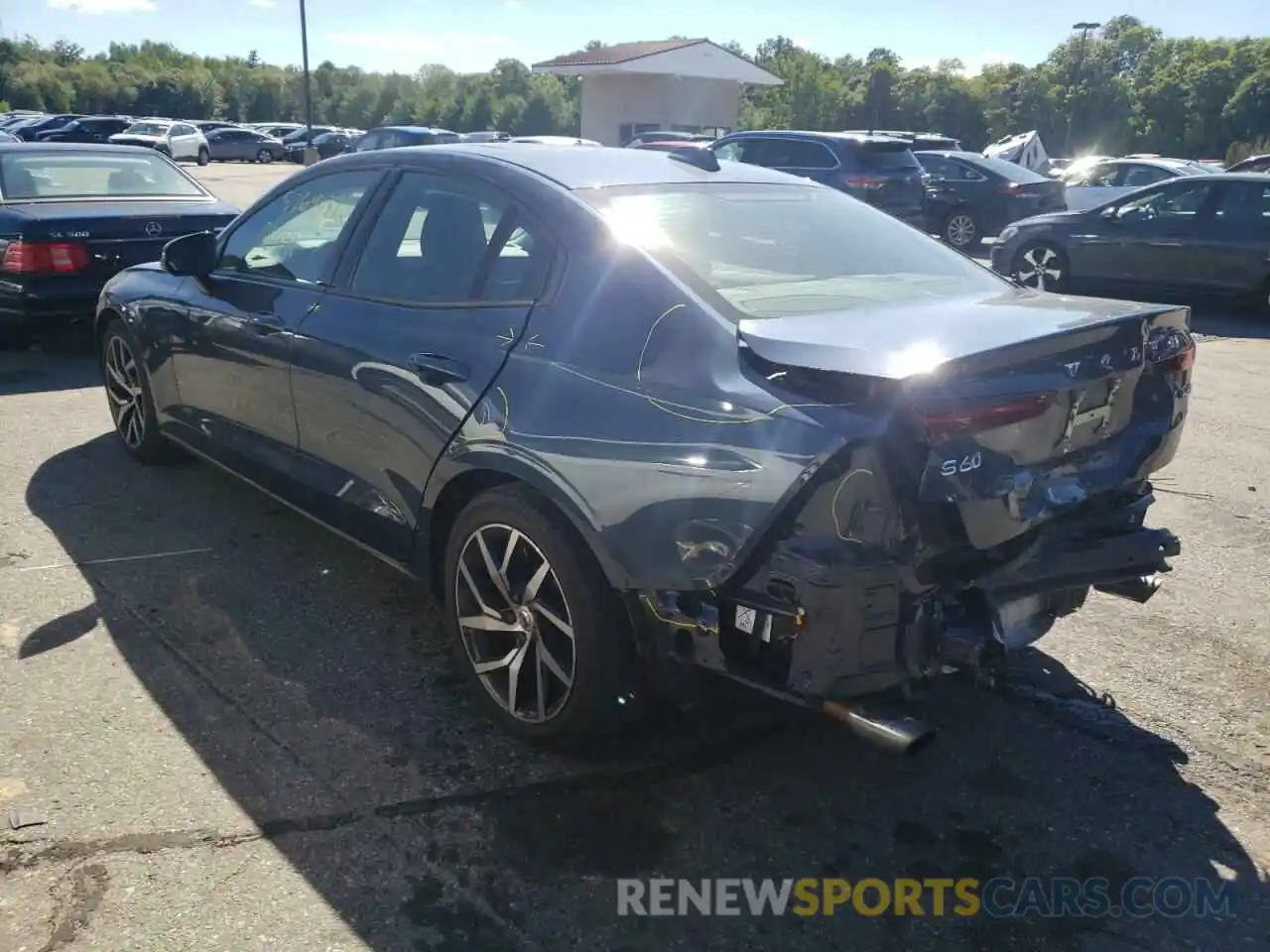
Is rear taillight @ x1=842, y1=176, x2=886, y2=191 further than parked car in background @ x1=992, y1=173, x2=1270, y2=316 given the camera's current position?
Yes

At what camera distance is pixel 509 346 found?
3.10 meters

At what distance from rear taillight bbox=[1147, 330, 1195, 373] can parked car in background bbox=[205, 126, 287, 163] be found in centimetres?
4979

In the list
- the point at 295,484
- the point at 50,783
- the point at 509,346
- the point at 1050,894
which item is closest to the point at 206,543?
the point at 295,484

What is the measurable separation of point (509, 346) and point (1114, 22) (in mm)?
98278

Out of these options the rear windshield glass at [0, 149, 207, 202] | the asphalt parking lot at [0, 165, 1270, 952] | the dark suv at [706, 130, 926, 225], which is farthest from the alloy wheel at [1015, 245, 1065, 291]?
the rear windshield glass at [0, 149, 207, 202]

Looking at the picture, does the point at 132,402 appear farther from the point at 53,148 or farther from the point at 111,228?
the point at 53,148

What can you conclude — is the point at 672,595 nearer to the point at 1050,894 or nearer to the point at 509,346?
the point at 509,346

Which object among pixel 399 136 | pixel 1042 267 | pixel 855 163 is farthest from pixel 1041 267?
pixel 399 136

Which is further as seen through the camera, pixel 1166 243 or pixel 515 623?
pixel 1166 243

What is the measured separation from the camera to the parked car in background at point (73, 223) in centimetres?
722

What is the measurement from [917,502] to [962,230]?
51.2 feet

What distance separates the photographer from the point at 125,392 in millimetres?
5508

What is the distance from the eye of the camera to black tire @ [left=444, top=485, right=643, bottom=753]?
285 cm

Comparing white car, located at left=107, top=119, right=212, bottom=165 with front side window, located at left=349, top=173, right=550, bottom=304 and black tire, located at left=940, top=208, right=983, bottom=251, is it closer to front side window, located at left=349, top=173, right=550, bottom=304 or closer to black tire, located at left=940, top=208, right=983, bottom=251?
black tire, located at left=940, top=208, right=983, bottom=251
